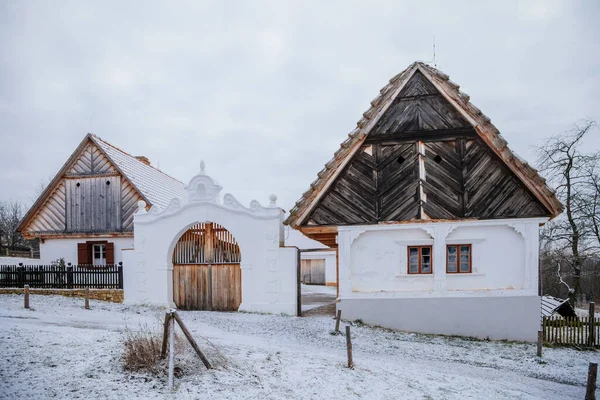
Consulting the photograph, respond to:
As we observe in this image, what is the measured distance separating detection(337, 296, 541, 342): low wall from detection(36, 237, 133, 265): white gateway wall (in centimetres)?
1119

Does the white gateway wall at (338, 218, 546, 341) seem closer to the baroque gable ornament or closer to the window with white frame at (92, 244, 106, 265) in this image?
the baroque gable ornament

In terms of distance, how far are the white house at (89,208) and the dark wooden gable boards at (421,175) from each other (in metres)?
10.1

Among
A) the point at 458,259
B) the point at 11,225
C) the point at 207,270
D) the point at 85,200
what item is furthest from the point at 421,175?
the point at 11,225

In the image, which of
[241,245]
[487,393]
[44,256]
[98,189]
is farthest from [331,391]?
[44,256]

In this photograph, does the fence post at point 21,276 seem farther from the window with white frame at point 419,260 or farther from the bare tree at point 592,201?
the bare tree at point 592,201

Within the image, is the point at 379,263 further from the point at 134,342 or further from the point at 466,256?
the point at 134,342

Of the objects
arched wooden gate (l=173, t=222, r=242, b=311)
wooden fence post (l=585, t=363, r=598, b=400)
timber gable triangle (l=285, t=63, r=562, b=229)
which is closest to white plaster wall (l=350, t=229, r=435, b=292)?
timber gable triangle (l=285, t=63, r=562, b=229)

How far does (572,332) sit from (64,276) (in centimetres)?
1730

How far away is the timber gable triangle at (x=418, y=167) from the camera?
12008 mm

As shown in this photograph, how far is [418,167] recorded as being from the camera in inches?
488

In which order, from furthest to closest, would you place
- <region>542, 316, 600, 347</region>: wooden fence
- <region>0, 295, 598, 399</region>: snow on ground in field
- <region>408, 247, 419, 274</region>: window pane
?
1. <region>408, 247, 419, 274</region>: window pane
2. <region>542, 316, 600, 347</region>: wooden fence
3. <region>0, 295, 598, 399</region>: snow on ground in field

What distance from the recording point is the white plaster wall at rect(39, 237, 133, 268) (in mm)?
18641

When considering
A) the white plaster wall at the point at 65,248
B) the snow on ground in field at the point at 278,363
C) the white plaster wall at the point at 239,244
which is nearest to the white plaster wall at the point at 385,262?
the snow on ground in field at the point at 278,363

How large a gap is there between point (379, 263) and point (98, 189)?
13604mm
